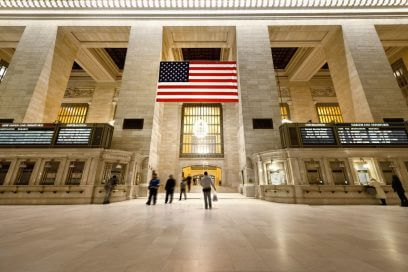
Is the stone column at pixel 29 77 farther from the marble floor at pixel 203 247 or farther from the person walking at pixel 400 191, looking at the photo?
the person walking at pixel 400 191

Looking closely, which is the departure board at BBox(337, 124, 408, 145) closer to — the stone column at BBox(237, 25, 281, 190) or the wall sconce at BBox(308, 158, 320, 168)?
the wall sconce at BBox(308, 158, 320, 168)

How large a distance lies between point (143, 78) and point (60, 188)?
647 cm

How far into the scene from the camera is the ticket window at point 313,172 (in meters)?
6.73

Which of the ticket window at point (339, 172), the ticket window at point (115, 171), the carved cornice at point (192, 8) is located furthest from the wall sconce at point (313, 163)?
the carved cornice at point (192, 8)

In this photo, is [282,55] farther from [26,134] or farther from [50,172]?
[26,134]

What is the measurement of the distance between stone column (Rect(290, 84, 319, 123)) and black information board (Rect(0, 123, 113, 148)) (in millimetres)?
14319

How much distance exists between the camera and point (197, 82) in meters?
9.25

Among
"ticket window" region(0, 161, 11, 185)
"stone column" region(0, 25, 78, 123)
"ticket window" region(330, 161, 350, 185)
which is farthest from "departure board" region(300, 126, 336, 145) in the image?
"stone column" region(0, 25, 78, 123)

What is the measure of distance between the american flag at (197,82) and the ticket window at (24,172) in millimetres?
5731

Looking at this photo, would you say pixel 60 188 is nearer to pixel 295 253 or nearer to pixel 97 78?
pixel 295 253

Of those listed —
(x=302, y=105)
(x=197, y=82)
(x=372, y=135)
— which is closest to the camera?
(x=372, y=135)

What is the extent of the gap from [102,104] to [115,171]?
33.5 ft

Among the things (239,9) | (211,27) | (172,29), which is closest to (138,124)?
(172,29)

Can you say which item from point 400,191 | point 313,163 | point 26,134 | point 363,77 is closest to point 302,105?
point 363,77
